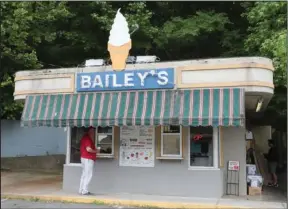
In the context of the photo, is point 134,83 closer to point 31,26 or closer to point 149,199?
point 149,199

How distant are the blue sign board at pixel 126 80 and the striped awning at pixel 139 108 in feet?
0.52

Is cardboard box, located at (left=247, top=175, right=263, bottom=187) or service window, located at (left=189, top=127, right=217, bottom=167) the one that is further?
cardboard box, located at (left=247, top=175, right=263, bottom=187)

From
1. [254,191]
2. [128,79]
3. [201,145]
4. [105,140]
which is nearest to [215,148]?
[201,145]

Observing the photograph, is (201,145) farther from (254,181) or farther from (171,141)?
(254,181)

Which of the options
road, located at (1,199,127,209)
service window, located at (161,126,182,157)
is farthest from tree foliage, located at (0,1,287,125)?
road, located at (1,199,127,209)

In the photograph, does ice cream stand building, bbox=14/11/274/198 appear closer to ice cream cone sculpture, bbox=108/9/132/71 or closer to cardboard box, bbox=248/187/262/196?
ice cream cone sculpture, bbox=108/9/132/71

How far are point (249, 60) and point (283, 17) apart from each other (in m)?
4.64

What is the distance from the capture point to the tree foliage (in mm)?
15320

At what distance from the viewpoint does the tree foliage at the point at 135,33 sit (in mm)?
15320

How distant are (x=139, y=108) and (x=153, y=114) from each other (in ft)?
1.46

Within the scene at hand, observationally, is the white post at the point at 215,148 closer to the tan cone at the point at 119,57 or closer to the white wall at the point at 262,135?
the tan cone at the point at 119,57

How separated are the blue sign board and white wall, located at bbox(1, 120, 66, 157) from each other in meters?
6.04

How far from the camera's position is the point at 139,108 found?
10984 mm

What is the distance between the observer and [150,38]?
18.0m
